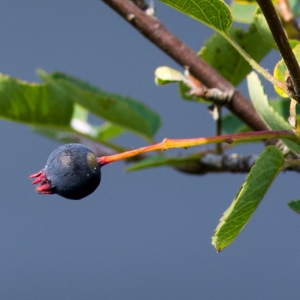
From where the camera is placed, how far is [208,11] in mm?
672

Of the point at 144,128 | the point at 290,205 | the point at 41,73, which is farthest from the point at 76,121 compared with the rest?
the point at 290,205

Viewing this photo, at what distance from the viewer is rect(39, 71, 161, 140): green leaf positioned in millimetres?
1105

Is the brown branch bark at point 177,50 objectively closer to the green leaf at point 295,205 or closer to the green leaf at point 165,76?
the green leaf at point 165,76

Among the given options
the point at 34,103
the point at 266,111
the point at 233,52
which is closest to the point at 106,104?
the point at 34,103

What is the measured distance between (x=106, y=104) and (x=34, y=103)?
0.13 m

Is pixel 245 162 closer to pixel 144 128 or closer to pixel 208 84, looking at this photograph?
pixel 208 84

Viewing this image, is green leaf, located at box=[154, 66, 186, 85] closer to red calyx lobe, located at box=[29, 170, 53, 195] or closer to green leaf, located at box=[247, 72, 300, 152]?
green leaf, located at box=[247, 72, 300, 152]

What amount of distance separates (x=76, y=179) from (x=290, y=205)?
24 centimetres

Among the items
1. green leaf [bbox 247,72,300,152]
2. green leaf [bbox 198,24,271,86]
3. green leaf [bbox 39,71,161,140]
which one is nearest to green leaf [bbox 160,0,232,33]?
green leaf [bbox 247,72,300,152]

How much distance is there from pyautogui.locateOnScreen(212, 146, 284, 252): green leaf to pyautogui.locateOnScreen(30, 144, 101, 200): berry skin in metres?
0.14

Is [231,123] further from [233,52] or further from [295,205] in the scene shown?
[295,205]

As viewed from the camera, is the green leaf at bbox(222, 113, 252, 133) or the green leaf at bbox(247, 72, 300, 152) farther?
the green leaf at bbox(222, 113, 252, 133)

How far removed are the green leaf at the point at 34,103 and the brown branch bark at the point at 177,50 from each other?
288mm

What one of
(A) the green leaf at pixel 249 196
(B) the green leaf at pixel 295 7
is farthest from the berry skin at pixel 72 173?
(B) the green leaf at pixel 295 7
